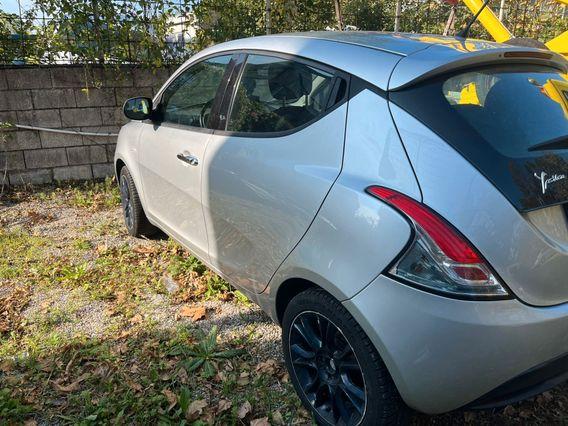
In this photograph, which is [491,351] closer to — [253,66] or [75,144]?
[253,66]

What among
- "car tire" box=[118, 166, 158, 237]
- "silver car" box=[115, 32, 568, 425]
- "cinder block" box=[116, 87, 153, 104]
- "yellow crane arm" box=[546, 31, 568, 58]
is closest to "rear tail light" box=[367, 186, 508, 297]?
"silver car" box=[115, 32, 568, 425]

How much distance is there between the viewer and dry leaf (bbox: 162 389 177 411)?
101 inches

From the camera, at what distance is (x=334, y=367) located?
7.37 feet

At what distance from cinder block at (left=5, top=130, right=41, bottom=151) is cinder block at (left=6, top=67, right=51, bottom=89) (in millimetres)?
544

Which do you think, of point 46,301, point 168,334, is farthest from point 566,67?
point 46,301

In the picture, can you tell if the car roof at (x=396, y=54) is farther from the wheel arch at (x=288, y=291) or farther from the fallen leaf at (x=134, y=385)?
the fallen leaf at (x=134, y=385)

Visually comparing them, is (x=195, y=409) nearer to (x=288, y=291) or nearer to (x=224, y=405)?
(x=224, y=405)

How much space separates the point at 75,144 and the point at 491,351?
5911 mm

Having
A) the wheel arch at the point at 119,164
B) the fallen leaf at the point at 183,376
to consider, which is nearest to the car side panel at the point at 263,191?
the fallen leaf at the point at 183,376

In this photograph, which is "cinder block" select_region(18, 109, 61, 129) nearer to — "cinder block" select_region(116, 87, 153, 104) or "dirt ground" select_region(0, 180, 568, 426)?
"cinder block" select_region(116, 87, 153, 104)

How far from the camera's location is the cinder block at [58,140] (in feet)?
20.5

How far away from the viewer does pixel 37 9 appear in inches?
233

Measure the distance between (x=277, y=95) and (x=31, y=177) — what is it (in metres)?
4.82

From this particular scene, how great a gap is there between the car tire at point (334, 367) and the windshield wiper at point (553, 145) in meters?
1.00
